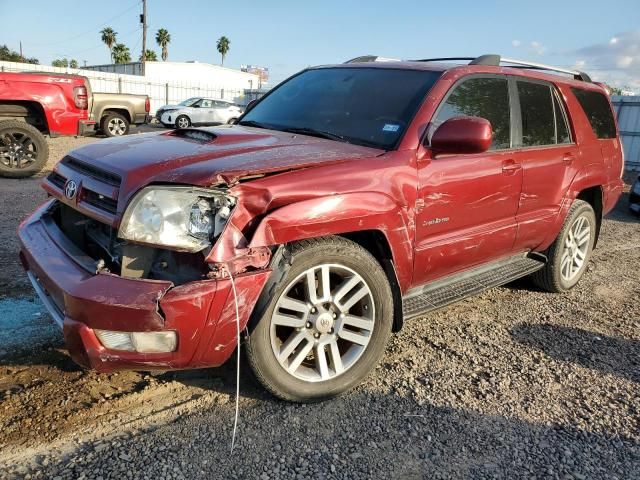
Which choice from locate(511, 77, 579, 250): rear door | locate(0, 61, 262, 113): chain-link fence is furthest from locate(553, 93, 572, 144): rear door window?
locate(0, 61, 262, 113): chain-link fence

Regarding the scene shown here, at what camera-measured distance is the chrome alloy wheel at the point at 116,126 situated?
1309 centimetres

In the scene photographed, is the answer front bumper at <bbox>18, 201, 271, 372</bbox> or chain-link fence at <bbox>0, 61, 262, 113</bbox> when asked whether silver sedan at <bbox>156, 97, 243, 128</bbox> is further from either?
front bumper at <bbox>18, 201, 271, 372</bbox>

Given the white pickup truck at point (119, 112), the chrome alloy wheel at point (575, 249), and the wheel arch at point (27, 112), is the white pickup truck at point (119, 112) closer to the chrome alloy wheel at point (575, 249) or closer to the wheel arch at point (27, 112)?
the wheel arch at point (27, 112)

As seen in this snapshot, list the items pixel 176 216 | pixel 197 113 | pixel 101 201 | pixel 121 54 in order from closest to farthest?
1. pixel 176 216
2. pixel 101 201
3. pixel 197 113
4. pixel 121 54

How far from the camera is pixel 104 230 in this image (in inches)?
111

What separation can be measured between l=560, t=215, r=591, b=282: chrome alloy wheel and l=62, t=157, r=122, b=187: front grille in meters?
3.77

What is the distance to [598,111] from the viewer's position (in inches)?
195

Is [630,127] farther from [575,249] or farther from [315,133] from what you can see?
[315,133]

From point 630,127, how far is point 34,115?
14.1 meters

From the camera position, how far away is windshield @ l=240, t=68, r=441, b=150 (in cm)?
328

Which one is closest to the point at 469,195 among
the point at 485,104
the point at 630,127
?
the point at 485,104

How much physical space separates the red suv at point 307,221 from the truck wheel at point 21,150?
603 cm

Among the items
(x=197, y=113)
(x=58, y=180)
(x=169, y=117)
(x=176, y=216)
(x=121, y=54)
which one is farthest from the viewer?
(x=121, y=54)

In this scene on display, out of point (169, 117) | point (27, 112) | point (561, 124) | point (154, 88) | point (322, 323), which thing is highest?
point (561, 124)
